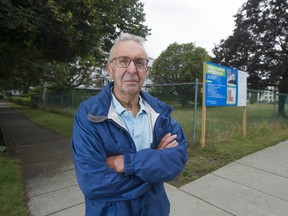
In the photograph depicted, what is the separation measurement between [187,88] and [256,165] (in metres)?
2.71

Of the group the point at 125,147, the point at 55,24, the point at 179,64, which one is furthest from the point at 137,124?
the point at 179,64

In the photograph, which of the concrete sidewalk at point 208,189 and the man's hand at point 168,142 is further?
the concrete sidewalk at point 208,189

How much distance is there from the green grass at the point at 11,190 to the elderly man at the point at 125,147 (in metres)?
1.94

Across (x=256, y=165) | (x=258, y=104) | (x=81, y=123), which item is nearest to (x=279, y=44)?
(x=258, y=104)

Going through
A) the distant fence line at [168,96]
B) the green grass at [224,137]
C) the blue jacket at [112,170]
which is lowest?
the green grass at [224,137]

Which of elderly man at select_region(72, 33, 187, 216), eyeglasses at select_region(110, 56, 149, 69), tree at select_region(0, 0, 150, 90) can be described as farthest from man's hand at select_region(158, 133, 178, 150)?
tree at select_region(0, 0, 150, 90)

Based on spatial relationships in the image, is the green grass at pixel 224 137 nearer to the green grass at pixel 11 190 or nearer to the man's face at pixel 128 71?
the green grass at pixel 11 190

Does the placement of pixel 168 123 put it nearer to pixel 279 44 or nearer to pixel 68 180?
pixel 68 180

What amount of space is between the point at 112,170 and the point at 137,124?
1.33 ft

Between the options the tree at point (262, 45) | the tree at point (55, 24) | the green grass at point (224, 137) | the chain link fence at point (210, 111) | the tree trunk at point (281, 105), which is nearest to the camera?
the tree at point (55, 24)

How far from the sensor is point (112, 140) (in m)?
1.57

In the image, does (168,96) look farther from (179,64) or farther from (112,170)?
(179,64)

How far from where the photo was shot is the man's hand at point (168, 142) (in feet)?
5.76

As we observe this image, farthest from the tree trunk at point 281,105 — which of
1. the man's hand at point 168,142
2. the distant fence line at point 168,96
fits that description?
the man's hand at point 168,142
